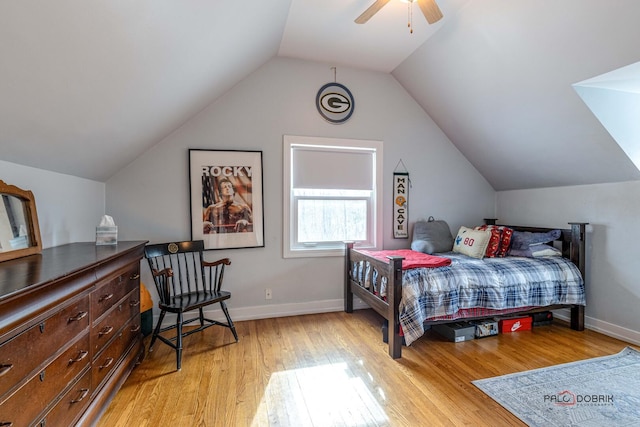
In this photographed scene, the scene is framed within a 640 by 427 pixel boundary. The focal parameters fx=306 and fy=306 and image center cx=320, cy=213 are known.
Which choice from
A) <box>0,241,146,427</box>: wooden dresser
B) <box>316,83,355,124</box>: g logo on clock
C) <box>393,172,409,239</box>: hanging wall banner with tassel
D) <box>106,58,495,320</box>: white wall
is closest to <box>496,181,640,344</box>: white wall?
<box>106,58,495,320</box>: white wall

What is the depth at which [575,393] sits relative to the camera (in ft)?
6.51

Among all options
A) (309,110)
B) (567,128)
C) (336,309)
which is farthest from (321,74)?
(336,309)

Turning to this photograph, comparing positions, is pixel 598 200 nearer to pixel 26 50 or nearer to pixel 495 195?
pixel 495 195

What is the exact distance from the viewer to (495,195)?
4.24 metres

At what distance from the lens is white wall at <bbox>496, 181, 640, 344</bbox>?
9.11 feet

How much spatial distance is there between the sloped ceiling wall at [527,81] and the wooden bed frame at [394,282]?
56 centimetres

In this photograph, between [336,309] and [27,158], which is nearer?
[27,158]

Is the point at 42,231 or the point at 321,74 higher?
the point at 321,74

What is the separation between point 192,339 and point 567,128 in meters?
3.90

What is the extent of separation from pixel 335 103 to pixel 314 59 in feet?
1.71

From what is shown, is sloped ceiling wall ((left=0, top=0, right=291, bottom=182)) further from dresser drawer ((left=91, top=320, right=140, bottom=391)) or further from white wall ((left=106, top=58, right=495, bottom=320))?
dresser drawer ((left=91, top=320, right=140, bottom=391))

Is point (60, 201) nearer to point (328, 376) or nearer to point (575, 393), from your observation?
point (328, 376)

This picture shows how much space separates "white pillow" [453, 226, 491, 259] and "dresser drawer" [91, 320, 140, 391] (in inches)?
127

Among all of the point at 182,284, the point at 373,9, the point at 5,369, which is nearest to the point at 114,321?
the point at 5,369
